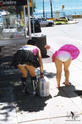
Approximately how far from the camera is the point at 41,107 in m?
6.32

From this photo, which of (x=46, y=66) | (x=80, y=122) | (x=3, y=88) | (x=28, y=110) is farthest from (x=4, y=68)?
(x=80, y=122)

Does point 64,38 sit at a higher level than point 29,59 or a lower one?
lower

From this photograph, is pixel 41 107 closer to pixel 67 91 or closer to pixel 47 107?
pixel 47 107

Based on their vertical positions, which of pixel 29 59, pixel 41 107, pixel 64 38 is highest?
pixel 29 59

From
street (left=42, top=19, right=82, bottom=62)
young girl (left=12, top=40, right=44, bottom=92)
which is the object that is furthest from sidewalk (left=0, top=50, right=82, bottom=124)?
street (left=42, top=19, right=82, bottom=62)

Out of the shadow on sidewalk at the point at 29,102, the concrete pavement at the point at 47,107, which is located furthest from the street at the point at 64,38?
the shadow on sidewalk at the point at 29,102

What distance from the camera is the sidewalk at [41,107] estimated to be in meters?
5.69

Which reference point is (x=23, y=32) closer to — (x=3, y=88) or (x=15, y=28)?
(x=15, y=28)

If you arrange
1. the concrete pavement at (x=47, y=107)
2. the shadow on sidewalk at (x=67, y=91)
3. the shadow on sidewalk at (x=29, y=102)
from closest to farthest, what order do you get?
the concrete pavement at (x=47, y=107) < the shadow on sidewalk at (x=29, y=102) < the shadow on sidewalk at (x=67, y=91)

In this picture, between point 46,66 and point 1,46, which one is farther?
point 1,46

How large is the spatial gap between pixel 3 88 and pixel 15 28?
9.65m

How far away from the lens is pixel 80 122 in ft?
18.0

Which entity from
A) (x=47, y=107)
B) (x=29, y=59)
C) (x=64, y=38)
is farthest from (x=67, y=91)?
(x=64, y=38)

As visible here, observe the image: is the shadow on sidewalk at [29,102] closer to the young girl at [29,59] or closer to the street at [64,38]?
the young girl at [29,59]
